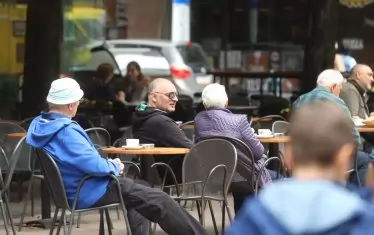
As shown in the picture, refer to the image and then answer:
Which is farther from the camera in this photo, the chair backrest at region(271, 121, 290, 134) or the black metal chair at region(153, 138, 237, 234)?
the chair backrest at region(271, 121, 290, 134)

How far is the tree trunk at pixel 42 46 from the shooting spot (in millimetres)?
10312

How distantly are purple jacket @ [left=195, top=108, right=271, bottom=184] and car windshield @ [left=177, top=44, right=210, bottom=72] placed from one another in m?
6.39

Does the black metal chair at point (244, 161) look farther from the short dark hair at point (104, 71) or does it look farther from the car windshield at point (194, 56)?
the car windshield at point (194, 56)

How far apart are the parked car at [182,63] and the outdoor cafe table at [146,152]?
5.45 m

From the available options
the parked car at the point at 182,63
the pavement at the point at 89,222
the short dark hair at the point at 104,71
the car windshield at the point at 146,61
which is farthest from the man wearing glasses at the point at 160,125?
the parked car at the point at 182,63

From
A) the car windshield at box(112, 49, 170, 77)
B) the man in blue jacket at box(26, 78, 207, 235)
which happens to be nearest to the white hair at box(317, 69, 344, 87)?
the man in blue jacket at box(26, 78, 207, 235)

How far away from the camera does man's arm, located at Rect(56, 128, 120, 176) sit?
6.14 meters

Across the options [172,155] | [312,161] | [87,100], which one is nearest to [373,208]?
[312,161]

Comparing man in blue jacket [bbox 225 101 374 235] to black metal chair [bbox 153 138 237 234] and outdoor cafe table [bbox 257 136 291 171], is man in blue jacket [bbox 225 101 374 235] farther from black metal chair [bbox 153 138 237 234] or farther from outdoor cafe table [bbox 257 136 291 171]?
outdoor cafe table [bbox 257 136 291 171]

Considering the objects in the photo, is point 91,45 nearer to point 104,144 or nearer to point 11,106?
point 11,106

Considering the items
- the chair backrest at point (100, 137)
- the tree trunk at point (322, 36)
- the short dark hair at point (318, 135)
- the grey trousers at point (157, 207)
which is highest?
the tree trunk at point (322, 36)

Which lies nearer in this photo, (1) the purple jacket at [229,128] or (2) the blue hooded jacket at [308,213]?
(2) the blue hooded jacket at [308,213]

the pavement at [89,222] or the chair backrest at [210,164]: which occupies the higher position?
the chair backrest at [210,164]

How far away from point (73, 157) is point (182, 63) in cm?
766
